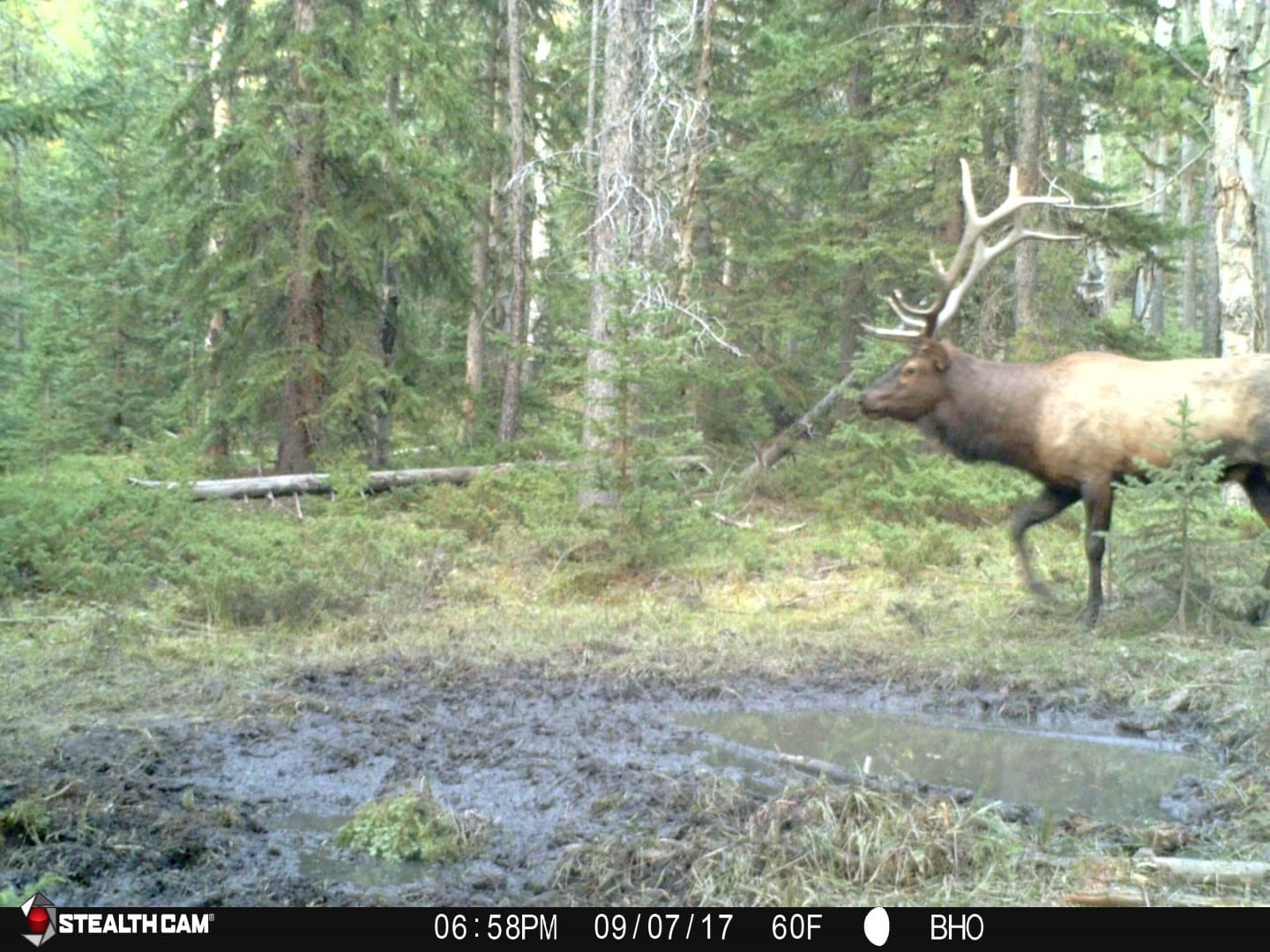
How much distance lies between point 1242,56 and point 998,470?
495 cm

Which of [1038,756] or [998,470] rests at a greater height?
[998,470]

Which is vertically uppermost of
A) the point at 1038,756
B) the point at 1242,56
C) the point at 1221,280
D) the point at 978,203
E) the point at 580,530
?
the point at 1242,56

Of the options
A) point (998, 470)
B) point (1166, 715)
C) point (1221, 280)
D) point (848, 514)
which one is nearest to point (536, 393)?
point (848, 514)

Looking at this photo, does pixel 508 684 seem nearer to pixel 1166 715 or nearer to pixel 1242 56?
pixel 1166 715

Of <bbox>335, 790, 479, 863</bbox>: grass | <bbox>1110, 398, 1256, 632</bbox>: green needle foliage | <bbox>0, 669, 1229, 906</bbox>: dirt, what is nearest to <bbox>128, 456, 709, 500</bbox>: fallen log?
<bbox>1110, 398, 1256, 632</bbox>: green needle foliage

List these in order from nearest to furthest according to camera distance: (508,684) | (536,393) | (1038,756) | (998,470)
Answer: (1038,756)
(508,684)
(998,470)
(536,393)

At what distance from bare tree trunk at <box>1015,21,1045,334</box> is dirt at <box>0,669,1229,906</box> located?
7.83m

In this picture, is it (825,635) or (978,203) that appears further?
(978,203)

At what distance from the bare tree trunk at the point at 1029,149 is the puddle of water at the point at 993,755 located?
7.99 meters

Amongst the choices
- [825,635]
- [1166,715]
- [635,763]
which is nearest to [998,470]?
[825,635]

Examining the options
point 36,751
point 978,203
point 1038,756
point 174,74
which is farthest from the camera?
point 174,74

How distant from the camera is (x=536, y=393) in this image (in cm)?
1750
